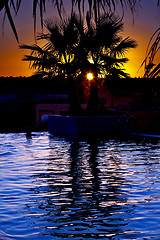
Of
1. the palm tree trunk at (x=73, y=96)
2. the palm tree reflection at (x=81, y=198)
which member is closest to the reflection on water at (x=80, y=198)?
the palm tree reflection at (x=81, y=198)

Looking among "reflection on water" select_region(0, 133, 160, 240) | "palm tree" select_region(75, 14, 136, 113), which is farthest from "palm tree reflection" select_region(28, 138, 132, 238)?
"palm tree" select_region(75, 14, 136, 113)

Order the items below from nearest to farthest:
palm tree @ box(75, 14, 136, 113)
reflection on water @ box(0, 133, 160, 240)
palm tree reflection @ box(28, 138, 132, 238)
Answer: reflection on water @ box(0, 133, 160, 240) < palm tree reflection @ box(28, 138, 132, 238) < palm tree @ box(75, 14, 136, 113)

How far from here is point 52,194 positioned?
943 cm

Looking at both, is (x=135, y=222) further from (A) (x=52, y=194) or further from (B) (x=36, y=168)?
(B) (x=36, y=168)

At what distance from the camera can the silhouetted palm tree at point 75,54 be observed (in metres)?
30.8

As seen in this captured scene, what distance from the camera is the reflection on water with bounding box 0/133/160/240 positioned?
20.8 feet

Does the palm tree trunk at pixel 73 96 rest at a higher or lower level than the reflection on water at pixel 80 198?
higher

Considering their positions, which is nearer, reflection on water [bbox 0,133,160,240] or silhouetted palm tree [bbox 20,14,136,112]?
reflection on water [bbox 0,133,160,240]

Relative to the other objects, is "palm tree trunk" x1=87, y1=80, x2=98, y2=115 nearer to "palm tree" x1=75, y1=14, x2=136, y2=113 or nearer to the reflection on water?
"palm tree" x1=75, y1=14, x2=136, y2=113

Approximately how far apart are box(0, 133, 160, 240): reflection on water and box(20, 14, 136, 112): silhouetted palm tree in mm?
15158

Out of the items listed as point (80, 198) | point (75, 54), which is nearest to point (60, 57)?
point (75, 54)

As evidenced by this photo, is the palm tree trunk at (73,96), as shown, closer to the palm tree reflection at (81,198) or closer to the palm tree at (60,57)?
the palm tree at (60,57)

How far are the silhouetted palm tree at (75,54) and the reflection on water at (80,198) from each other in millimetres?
15158

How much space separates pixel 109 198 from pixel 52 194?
1.29m
